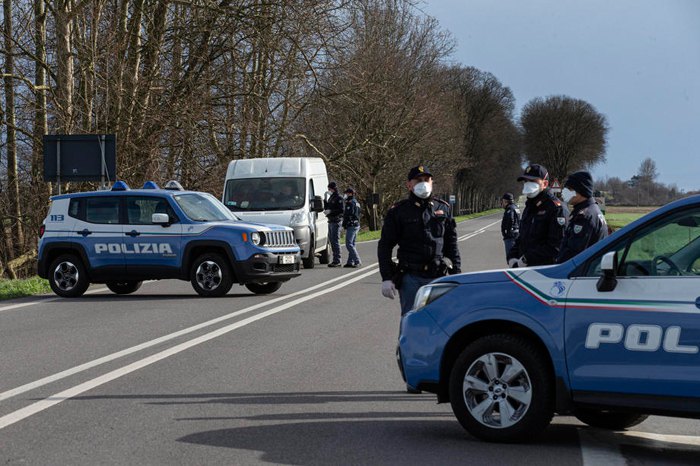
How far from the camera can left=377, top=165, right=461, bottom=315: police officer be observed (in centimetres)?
866

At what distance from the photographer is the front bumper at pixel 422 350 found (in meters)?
6.93

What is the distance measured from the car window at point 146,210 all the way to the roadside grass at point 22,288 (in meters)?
2.58

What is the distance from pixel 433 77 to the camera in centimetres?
6562

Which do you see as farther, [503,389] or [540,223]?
[540,223]

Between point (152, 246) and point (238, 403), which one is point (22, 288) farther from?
point (238, 403)

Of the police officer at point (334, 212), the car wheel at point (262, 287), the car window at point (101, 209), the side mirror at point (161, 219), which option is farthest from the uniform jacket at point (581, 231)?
the police officer at point (334, 212)

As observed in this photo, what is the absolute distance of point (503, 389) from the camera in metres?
6.62

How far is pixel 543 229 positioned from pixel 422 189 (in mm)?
1680

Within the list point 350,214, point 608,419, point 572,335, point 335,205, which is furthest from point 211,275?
point 572,335

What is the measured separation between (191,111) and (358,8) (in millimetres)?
5920

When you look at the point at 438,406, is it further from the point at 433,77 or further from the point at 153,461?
the point at 433,77

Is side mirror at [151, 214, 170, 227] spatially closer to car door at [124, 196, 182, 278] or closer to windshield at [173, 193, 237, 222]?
car door at [124, 196, 182, 278]

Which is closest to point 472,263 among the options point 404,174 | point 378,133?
point 378,133

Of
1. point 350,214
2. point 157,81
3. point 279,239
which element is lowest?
point 279,239
